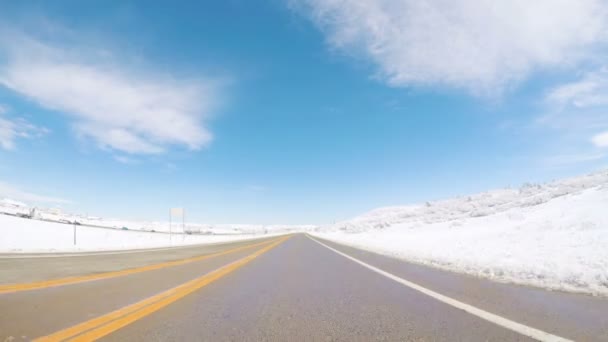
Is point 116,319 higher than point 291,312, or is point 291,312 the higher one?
point 116,319

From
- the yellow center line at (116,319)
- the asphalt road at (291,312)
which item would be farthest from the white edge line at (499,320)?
the yellow center line at (116,319)

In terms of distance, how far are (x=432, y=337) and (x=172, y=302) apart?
327cm

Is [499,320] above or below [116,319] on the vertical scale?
below

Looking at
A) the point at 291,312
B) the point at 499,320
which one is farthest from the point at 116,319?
the point at 499,320

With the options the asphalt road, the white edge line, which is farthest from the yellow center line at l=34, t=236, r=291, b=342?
the white edge line

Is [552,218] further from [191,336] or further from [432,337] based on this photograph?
[191,336]

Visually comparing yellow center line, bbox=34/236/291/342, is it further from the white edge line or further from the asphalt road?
the white edge line

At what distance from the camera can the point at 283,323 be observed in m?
2.98

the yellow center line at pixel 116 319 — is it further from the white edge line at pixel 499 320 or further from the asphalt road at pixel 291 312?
the white edge line at pixel 499 320

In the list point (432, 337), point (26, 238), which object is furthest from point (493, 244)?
point (26, 238)

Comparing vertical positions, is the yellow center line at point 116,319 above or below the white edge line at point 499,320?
above

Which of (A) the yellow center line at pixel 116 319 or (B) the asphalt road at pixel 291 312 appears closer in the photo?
(A) the yellow center line at pixel 116 319

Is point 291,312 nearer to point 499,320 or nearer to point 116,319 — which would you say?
point 116,319

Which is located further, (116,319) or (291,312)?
(291,312)
